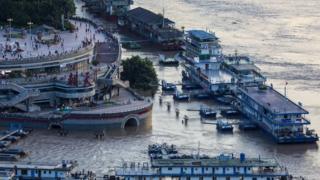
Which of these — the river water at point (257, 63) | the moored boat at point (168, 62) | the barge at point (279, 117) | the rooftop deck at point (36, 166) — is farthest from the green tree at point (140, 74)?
the rooftop deck at point (36, 166)

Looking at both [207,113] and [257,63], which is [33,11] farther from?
[207,113]

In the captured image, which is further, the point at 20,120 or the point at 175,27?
the point at 175,27

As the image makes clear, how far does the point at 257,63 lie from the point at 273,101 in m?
9.52

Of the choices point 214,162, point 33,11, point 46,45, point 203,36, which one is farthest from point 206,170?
point 33,11

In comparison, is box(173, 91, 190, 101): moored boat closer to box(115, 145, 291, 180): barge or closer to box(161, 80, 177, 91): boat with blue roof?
box(161, 80, 177, 91): boat with blue roof

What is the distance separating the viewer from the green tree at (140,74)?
4266 cm

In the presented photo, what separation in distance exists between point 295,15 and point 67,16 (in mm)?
12548

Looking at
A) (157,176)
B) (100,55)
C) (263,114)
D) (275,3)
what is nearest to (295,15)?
(275,3)

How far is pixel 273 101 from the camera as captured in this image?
124 feet

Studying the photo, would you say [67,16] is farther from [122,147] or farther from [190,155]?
[190,155]

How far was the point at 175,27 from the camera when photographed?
55625 millimetres

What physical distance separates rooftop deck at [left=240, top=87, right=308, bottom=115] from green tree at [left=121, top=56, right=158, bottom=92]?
14.5 ft

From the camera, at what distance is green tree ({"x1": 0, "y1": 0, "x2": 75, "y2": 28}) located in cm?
5103

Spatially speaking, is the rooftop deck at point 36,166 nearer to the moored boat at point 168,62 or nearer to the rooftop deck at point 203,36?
the rooftop deck at point 203,36
